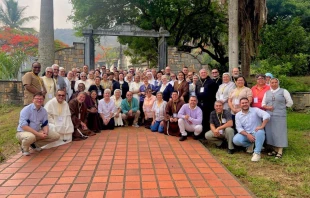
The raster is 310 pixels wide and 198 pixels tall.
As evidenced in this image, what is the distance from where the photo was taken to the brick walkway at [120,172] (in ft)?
11.6

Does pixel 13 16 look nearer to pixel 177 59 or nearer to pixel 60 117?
pixel 177 59

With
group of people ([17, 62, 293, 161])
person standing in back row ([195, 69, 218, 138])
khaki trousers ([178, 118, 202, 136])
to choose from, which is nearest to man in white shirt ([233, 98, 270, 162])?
group of people ([17, 62, 293, 161])

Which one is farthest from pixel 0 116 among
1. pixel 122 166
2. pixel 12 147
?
pixel 122 166

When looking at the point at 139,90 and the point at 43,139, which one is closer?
the point at 43,139

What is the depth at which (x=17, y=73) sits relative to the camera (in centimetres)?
1434

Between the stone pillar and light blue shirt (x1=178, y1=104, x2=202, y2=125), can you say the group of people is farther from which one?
the stone pillar

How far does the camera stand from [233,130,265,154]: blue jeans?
507 centimetres

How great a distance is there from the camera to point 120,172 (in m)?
4.19

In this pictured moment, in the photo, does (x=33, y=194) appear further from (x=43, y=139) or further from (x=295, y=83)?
(x=295, y=83)

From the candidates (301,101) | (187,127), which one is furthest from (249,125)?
(301,101)

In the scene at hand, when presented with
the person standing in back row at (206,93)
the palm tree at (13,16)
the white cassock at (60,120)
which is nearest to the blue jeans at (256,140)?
the person standing in back row at (206,93)

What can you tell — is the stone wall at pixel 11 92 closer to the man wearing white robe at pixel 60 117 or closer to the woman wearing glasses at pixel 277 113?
the man wearing white robe at pixel 60 117

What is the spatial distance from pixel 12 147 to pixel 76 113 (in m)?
1.54

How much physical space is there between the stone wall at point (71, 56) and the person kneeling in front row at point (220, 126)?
8.85 meters
